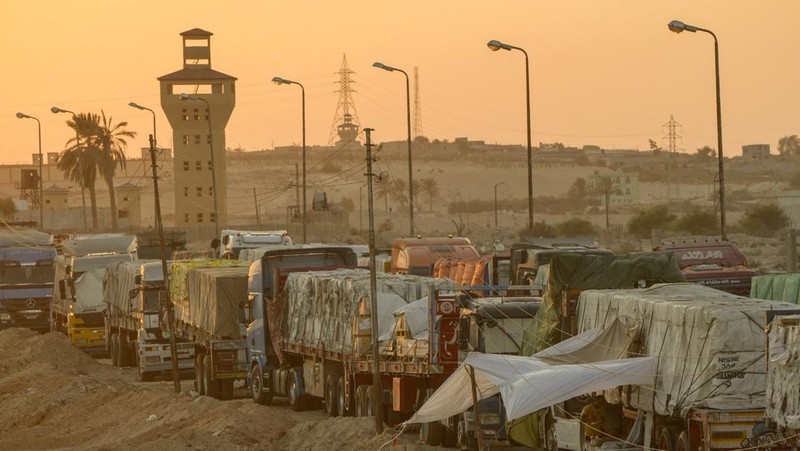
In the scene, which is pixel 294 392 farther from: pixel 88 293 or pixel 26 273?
pixel 26 273

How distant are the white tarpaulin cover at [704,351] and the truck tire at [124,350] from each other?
32.2 meters

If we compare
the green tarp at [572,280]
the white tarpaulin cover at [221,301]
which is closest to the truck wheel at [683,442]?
the green tarp at [572,280]

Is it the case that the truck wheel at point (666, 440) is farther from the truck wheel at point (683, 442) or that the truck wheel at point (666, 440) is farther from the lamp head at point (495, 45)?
the lamp head at point (495, 45)

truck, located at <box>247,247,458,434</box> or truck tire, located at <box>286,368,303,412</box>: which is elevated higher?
truck, located at <box>247,247,458,434</box>

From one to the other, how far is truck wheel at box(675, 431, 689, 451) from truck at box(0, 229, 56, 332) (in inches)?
1789

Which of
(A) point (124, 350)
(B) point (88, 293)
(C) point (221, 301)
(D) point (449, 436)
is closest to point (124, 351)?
(A) point (124, 350)

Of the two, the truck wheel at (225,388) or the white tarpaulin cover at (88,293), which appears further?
the white tarpaulin cover at (88,293)

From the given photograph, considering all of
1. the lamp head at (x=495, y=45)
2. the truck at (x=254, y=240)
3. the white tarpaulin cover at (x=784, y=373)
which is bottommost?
the white tarpaulin cover at (x=784, y=373)

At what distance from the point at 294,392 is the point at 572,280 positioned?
35.1 ft

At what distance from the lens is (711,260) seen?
126 feet

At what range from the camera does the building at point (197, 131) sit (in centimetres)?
13438

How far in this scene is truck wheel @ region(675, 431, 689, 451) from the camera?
19844 millimetres

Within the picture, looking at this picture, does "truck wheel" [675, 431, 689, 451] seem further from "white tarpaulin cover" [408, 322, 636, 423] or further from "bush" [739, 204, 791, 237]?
"bush" [739, 204, 791, 237]

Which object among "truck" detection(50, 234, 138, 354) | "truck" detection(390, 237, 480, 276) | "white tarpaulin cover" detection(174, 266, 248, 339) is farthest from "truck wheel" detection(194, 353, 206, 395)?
"truck" detection(50, 234, 138, 354)
